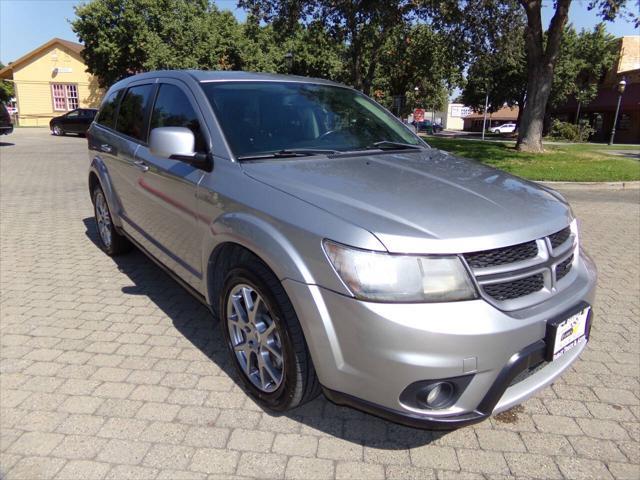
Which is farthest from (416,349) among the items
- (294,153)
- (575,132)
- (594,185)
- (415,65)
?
(575,132)

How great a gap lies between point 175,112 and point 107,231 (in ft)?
7.78

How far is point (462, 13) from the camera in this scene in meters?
14.3

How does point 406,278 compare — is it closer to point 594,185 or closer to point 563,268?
point 563,268

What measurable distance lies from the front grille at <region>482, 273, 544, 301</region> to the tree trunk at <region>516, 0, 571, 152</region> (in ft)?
48.1

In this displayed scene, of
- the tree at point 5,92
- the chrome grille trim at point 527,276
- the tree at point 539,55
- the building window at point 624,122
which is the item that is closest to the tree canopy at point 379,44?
the tree at point 539,55

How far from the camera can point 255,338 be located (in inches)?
101

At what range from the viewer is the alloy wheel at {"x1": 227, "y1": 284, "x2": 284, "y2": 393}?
2449mm

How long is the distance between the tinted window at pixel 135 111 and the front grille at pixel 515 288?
117 inches

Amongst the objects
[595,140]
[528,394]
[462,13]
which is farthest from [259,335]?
[595,140]

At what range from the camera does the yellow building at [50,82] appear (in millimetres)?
36594

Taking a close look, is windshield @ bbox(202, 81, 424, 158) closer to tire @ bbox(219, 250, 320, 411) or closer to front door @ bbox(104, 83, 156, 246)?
tire @ bbox(219, 250, 320, 411)

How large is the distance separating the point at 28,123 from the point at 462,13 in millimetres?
35153

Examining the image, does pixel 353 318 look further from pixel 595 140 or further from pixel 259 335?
pixel 595 140

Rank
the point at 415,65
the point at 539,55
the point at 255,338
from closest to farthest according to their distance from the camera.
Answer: the point at 255,338, the point at 539,55, the point at 415,65
